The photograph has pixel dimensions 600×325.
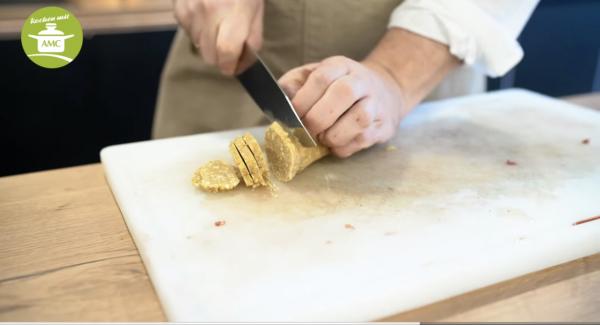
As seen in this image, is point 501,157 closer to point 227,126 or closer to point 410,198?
point 410,198

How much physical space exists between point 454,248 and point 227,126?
2.68ft

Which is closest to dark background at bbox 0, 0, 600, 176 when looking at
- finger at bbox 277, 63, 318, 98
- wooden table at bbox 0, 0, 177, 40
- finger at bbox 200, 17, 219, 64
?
wooden table at bbox 0, 0, 177, 40

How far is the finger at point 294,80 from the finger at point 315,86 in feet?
0.12

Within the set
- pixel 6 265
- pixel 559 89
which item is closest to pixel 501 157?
pixel 6 265

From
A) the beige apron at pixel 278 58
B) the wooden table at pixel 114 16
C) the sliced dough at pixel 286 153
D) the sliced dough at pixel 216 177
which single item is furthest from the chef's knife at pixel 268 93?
the wooden table at pixel 114 16

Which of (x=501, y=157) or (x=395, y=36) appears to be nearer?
(x=501, y=157)

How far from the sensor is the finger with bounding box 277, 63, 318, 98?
948mm

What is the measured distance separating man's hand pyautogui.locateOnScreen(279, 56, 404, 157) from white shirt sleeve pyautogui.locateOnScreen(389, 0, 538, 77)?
20cm

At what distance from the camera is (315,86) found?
897 mm

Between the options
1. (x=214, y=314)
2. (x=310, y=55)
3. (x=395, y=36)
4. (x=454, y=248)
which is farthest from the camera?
(x=310, y=55)

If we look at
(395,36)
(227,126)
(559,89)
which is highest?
(395,36)

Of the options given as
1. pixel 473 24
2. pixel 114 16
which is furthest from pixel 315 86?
pixel 114 16

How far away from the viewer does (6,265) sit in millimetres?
707

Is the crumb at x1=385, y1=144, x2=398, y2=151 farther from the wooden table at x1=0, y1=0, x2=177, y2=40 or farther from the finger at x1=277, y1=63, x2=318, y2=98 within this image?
the wooden table at x1=0, y1=0, x2=177, y2=40
